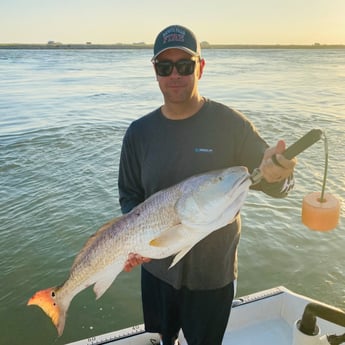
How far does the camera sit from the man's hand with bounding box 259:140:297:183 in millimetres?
2361

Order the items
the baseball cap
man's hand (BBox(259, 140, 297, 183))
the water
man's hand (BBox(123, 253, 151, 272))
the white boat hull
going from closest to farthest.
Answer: man's hand (BBox(259, 140, 297, 183)), man's hand (BBox(123, 253, 151, 272)), the baseball cap, the white boat hull, the water

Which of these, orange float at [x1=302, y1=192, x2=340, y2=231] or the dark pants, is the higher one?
orange float at [x1=302, y1=192, x2=340, y2=231]

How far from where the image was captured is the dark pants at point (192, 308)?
122 inches

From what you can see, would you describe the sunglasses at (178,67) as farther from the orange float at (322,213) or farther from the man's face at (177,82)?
the orange float at (322,213)

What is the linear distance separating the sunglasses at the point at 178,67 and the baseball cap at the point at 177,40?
3.0 inches

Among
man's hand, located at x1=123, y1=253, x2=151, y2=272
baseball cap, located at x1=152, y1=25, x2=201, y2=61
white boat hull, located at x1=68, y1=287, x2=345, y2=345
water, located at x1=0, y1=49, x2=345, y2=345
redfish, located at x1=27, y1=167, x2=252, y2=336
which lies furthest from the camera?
water, located at x1=0, y1=49, x2=345, y2=345

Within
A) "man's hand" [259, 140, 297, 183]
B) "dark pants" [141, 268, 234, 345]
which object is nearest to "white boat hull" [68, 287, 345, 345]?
"dark pants" [141, 268, 234, 345]

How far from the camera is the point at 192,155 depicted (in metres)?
2.96

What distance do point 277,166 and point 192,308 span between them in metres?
1.47

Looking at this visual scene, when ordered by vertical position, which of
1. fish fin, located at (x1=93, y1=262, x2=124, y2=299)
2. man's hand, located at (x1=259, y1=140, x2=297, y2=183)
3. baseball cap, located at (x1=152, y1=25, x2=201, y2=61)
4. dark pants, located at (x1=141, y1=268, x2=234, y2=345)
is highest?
baseball cap, located at (x1=152, y1=25, x2=201, y2=61)

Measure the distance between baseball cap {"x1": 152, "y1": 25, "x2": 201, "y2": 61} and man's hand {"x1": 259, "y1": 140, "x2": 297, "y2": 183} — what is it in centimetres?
113

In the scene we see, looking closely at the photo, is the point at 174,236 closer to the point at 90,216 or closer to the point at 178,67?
the point at 178,67

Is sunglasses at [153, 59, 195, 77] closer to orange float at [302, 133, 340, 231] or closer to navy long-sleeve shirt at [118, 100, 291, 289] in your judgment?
navy long-sleeve shirt at [118, 100, 291, 289]

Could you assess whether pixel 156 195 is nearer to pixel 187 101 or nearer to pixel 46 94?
pixel 187 101
